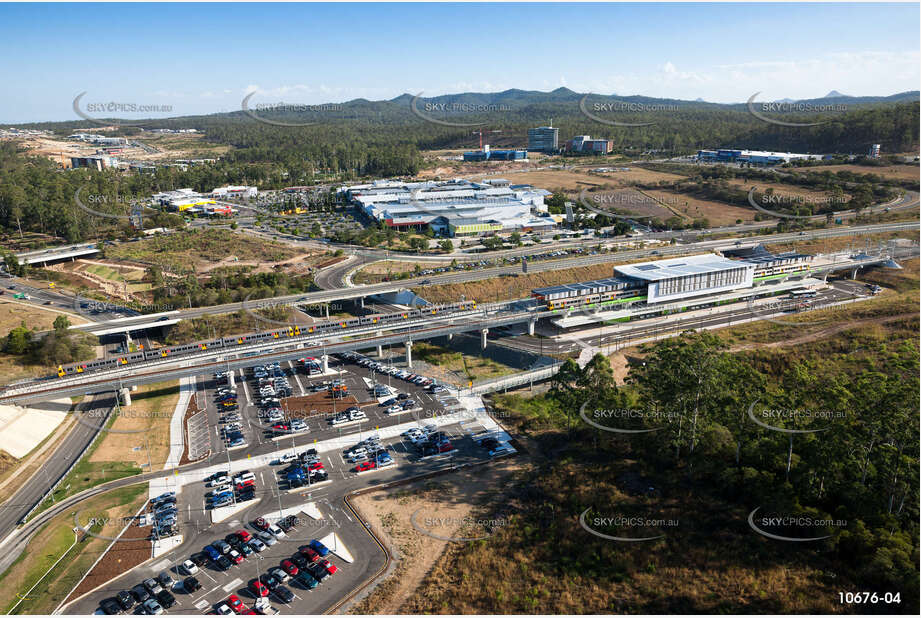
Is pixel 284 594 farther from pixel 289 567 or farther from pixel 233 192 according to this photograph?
pixel 233 192

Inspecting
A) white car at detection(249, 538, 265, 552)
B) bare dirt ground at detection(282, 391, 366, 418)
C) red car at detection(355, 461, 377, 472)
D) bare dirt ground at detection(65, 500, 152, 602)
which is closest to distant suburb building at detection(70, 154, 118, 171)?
bare dirt ground at detection(282, 391, 366, 418)

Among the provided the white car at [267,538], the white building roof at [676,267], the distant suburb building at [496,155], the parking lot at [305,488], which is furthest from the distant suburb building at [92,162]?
the white car at [267,538]

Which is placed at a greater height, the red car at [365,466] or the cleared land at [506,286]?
the cleared land at [506,286]

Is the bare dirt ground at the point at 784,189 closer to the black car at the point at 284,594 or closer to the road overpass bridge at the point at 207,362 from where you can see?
the road overpass bridge at the point at 207,362

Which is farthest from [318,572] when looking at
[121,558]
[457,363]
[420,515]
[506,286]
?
[506,286]

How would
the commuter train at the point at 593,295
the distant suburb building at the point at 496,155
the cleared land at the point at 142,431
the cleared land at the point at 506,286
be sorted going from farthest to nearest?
the distant suburb building at the point at 496,155 < the cleared land at the point at 506,286 < the commuter train at the point at 593,295 < the cleared land at the point at 142,431
